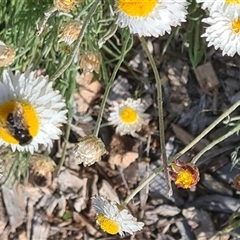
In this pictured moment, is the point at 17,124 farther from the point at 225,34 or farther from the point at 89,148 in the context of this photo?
the point at 225,34

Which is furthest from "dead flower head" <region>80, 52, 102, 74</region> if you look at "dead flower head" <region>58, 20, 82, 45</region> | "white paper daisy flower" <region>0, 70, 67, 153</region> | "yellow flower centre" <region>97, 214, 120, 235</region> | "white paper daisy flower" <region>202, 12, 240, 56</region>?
"yellow flower centre" <region>97, 214, 120, 235</region>

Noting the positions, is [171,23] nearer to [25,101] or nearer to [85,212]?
[25,101]

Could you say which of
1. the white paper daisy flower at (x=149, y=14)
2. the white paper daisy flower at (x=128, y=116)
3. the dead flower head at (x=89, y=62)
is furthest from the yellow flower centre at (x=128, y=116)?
the white paper daisy flower at (x=149, y=14)

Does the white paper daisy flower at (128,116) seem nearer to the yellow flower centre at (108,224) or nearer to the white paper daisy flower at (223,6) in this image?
the yellow flower centre at (108,224)

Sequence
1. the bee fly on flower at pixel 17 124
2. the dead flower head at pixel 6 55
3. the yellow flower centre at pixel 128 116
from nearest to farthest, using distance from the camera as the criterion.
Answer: the bee fly on flower at pixel 17 124 → the dead flower head at pixel 6 55 → the yellow flower centre at pixel 128 116

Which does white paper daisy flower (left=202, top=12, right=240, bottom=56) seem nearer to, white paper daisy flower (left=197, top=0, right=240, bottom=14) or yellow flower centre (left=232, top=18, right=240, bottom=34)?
yellow flower centre (left=232, top=18, right=240, bottom=34)
